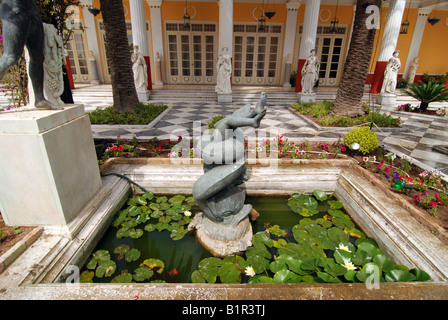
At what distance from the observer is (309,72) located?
8.80 metres

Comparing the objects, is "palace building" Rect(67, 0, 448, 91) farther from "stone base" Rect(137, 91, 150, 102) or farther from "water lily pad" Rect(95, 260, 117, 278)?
"water lily pad" Rect(95, 260, 117, 278)

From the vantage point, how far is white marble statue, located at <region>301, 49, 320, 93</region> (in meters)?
8.67

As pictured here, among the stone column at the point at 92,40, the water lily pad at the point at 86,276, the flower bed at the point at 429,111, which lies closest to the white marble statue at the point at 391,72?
the flower bed at the point at 429,111

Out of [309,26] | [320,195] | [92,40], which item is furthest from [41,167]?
[92,40]

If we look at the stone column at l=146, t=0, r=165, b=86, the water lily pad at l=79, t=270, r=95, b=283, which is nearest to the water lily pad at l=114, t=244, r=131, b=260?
the water lily pad at l=79, t=270, r=95, b=283

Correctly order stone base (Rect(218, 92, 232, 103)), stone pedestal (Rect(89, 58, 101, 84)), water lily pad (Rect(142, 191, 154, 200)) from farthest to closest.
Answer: stone pedestal (Rect(89, 58, 101, 84)) → stone base (Rect(218, 92, 232, 103)) → water lily pad (Rect(142, 191, 154, 200))

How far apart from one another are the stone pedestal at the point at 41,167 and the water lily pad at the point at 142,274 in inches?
31.9

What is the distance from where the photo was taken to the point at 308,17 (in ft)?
28.9

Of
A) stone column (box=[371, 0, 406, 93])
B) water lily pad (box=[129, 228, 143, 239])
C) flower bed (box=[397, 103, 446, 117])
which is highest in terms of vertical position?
stone column (box=[371, 0, 406, 93])

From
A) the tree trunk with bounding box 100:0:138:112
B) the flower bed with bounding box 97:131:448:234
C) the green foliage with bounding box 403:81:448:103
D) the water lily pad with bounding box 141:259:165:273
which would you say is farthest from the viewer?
the green foliage with bounding box 403:81:448:103

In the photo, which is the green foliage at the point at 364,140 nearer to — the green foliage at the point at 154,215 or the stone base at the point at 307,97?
the green foliage at the point at 154,215

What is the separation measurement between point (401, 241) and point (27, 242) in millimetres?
3276

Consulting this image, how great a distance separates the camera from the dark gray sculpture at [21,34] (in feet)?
5.82
